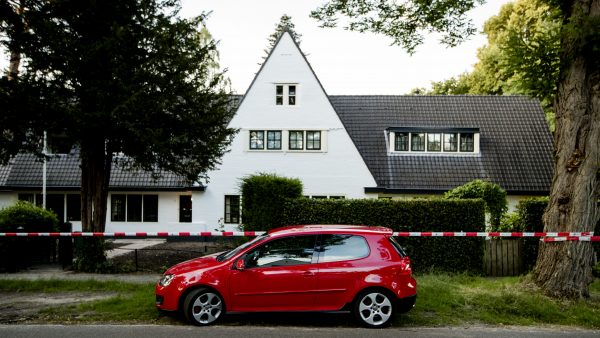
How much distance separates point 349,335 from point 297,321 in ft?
4.13

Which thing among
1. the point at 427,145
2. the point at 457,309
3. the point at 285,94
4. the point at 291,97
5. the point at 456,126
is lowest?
the point at 457,309

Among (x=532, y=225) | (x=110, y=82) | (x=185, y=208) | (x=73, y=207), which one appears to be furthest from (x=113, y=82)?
(x=73, y=207)

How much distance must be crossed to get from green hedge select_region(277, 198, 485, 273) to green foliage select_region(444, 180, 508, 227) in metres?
3.56

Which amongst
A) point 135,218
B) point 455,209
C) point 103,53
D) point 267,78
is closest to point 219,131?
point 103,53

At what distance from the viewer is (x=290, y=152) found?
2517 centimetres

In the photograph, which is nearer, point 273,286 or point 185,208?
point 273,286

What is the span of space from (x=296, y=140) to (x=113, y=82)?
13.0m

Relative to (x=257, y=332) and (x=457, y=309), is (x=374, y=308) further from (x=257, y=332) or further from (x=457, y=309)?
(x=457, y=309)

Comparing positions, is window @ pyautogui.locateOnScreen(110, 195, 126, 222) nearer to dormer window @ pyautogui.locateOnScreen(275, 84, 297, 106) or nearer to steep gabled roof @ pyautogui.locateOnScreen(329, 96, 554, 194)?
dormer window @ pyautogui.locateOnScreen(275, 84, 297, 106)

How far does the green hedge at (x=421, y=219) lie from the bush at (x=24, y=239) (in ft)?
25.3

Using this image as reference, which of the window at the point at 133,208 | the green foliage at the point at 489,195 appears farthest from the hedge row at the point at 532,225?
the window at the point at 133,208

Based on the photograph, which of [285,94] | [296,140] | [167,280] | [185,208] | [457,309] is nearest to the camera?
[167,280]

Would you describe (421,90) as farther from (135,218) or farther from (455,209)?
(455,209)

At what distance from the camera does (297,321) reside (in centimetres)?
850
